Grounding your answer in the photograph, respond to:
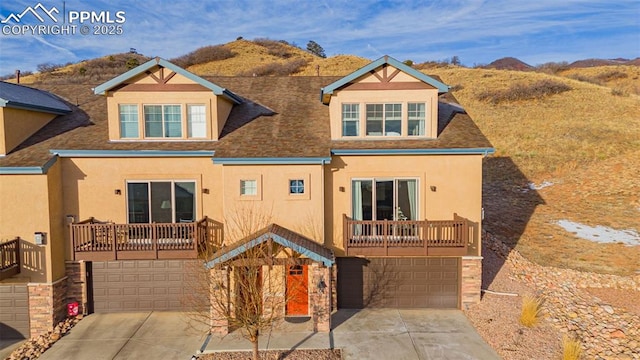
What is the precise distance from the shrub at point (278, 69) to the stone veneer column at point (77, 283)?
42310 millimetres

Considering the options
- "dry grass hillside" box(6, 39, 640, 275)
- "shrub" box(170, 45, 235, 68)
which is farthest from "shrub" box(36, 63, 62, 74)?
"shrub" box(170, 45, 235, 68)

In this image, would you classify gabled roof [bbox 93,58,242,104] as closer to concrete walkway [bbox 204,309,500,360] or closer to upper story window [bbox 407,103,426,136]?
upper story window [bbox 407,103,426,136]

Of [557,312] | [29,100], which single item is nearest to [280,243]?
[557,312]

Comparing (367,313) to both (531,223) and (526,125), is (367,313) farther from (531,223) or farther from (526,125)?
(526,125)

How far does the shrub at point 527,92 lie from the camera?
140 ft

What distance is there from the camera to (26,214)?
462 inches

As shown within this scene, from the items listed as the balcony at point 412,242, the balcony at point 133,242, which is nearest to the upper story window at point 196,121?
the balcony at point 133,242

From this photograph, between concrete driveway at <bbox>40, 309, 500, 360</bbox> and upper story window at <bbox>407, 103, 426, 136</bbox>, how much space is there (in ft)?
21.1

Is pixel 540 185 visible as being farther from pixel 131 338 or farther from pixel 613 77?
pixel 613 77

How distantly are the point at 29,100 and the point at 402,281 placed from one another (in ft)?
49.2

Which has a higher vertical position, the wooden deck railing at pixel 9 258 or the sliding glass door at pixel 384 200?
the sliding glass door at pixel 384 200

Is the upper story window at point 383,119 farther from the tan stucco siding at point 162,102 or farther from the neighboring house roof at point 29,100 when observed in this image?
the neighboring house roof at point 29,100

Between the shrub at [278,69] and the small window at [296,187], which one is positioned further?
the shrub at [278,69]

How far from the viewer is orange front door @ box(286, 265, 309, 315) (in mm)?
12727
